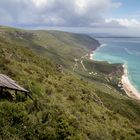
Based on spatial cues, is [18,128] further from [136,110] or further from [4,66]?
[136,110]

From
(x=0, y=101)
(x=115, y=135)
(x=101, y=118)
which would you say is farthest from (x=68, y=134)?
(x=101, y=118)

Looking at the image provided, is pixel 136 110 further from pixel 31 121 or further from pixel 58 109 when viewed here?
pixel 31 121

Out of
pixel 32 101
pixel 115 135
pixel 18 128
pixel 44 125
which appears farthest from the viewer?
pixel 115 135

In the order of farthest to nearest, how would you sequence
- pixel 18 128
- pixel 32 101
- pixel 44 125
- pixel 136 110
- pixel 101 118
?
pixel 136 110 < pixel 101 118 < pixel 32 101 < pixel 44 125 < pixel 18 128

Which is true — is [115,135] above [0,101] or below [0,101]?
below

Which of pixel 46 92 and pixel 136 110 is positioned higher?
pixel 46 92

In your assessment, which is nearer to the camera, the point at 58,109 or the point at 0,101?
the point at 0,101

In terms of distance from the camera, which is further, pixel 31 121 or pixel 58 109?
pixel 58 109

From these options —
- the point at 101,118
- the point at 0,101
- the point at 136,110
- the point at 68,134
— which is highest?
the point at 0,101

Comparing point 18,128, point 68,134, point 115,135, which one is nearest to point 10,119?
point 18,128
